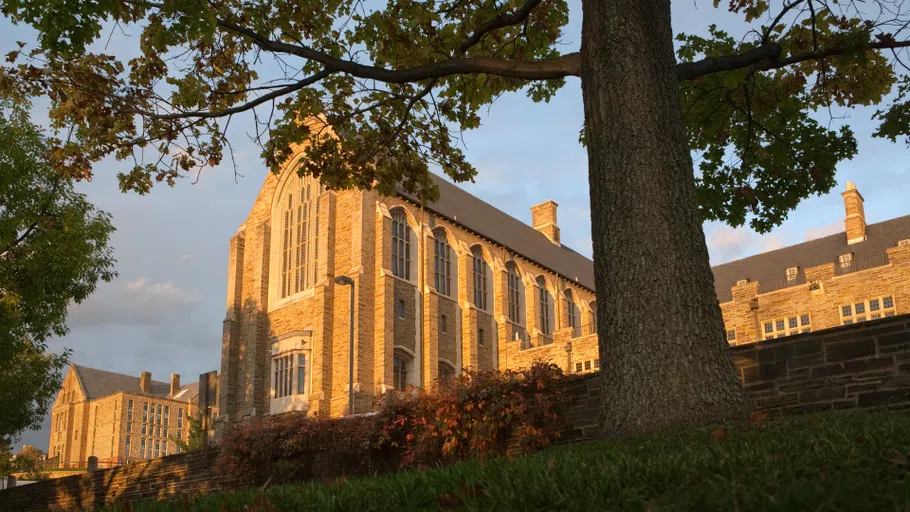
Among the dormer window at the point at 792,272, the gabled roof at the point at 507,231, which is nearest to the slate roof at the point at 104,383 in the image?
the gabled roof at the point at 507,231

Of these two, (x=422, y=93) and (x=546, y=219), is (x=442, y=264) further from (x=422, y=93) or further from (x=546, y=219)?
(x=422, y=93)

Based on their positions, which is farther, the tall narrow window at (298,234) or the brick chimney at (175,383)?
the brick chimney at (175,383)

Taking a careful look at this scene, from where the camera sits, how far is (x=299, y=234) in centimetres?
4588

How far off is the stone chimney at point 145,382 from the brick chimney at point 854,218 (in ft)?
292

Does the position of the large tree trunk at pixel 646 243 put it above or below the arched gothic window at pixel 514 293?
below

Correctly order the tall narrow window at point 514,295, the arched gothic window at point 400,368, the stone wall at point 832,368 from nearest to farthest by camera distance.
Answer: the stone wall at point 832,368, the arched gothic window at point 400,368, the tall narrow window at point 514,295

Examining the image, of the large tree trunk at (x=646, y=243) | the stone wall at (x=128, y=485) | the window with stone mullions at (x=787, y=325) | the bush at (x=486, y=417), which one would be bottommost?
the stone wall at (x=128, y=485)

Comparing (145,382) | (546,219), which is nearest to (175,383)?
(145,382)

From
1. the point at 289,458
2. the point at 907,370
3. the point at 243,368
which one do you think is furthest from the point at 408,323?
the point at 907,370

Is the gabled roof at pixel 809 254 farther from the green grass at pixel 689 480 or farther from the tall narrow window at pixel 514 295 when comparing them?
the green grass at pixel 689 480

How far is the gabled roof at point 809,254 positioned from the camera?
51562 mm

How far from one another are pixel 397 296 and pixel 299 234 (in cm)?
680

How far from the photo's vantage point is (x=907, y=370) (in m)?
9.28

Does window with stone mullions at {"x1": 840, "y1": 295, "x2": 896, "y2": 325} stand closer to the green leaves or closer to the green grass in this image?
the green leaves
